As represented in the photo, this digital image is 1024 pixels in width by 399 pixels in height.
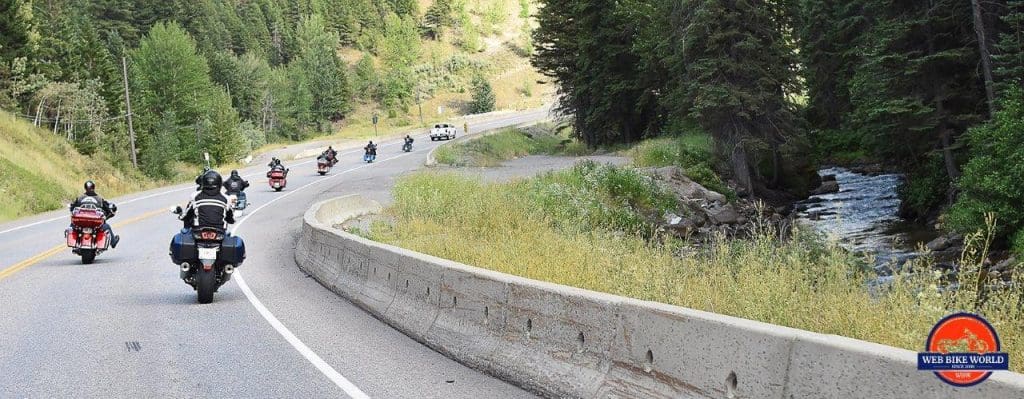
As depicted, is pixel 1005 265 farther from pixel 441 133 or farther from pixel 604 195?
pixel 441 133

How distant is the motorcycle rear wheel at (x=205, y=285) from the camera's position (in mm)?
11930

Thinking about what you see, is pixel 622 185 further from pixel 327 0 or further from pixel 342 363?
pixel 327 0

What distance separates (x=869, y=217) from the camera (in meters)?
29.3

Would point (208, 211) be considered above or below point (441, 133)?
above

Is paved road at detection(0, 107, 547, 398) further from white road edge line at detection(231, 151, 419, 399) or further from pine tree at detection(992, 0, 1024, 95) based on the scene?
pine tree at detection(992, 0, 1024, 95)

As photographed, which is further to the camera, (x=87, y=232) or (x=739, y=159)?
(x=739, y=159)

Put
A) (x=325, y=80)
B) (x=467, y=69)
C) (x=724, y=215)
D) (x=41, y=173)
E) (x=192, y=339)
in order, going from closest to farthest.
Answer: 1. (x=192, y=339)
2. (x=724, y=215)
3. (x=41, y=173)
4. (x=325, y=80)
5. (x=467, y=69)

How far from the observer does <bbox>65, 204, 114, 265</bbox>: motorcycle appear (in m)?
16.6

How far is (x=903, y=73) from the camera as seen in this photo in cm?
2642

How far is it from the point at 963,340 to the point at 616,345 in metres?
2.79

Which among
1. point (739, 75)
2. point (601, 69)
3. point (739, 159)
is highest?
point (601, 69)

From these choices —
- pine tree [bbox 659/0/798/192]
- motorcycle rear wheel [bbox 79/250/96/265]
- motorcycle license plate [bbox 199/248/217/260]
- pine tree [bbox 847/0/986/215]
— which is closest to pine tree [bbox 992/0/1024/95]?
pine tree [bbox 847/0/986/215]

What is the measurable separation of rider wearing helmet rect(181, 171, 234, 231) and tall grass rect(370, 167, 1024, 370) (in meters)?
2.79

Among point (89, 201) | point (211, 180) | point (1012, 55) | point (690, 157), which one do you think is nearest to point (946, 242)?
point (1012, 55)
